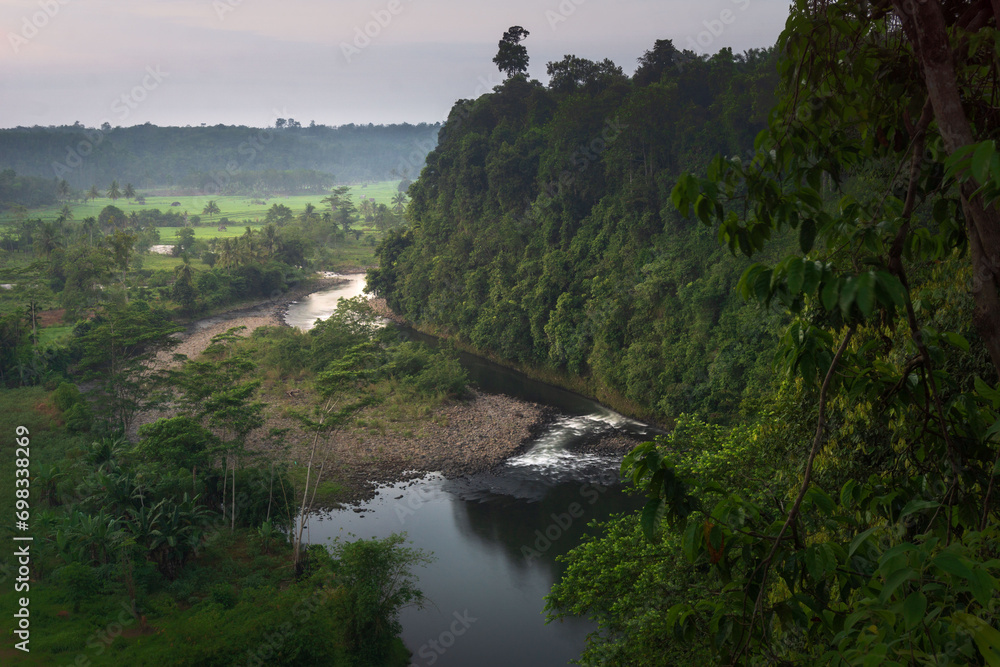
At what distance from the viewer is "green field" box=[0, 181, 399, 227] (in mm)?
67625

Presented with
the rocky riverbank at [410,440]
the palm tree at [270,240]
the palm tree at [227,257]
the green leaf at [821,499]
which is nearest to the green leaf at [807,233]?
the green leaf at [821,499]

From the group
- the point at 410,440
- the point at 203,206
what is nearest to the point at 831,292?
the point at 410,440

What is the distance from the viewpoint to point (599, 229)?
84.2 feet

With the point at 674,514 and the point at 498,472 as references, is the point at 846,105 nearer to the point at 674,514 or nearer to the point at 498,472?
the point at 674,514

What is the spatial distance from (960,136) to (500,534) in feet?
46.3

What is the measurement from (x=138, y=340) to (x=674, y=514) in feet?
72.4

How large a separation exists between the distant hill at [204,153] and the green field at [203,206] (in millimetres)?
6999

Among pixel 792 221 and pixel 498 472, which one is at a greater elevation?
pixel 792 221

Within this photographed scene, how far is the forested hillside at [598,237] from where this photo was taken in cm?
2012

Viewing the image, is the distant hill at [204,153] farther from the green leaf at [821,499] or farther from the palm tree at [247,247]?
the green leaf at [821,499]

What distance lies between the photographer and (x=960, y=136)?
5.95ft

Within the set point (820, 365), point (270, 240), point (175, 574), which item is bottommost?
point (175, 574)

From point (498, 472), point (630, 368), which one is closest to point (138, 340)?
point (498, 472)

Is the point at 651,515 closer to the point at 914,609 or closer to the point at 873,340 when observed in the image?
the point at 914,609
